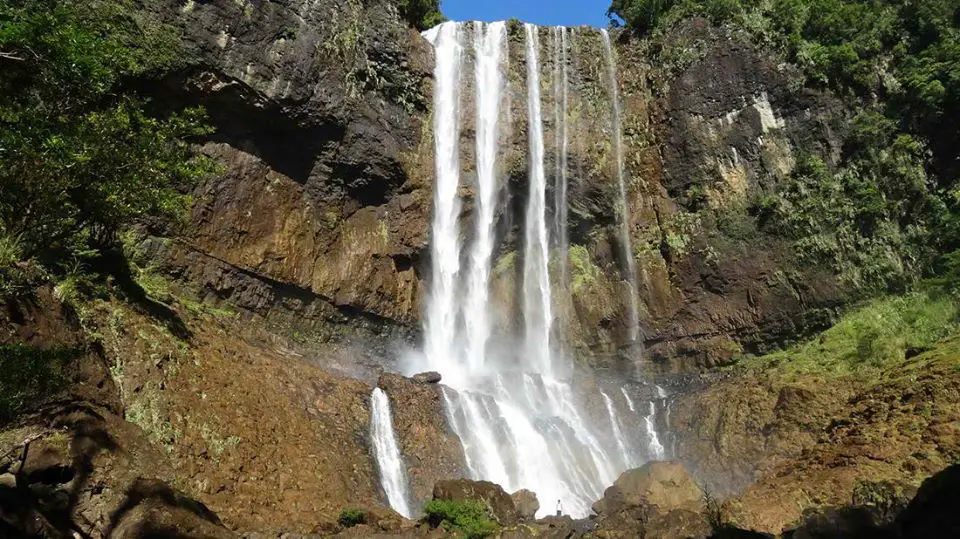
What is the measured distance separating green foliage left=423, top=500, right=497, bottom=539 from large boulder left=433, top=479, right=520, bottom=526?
36cm

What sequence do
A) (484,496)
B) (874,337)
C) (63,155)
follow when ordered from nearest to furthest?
(63,155), (484,496), (874,337)

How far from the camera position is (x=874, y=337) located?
1753 centimetres

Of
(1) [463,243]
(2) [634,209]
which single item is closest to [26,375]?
(1) [463,243]

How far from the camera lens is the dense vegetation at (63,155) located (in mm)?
9812

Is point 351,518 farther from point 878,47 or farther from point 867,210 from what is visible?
point 878,47

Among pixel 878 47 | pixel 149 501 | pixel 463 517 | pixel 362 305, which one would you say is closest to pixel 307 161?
pixel 362 305

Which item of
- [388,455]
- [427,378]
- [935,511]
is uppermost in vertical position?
[427,378]

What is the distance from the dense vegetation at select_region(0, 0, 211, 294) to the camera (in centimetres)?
981

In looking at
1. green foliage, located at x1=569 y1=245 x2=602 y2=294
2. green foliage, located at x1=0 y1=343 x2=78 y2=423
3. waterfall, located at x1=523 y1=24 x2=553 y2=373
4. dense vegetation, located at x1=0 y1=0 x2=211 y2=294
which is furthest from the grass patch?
dense vegetation, located at x1=0 y1=0 x2=211 y2=294

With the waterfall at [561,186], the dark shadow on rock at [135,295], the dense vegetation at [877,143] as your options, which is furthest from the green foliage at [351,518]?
the dense vegetation at [877,143]

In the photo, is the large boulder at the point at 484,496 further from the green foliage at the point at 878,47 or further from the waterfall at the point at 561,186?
the green foliage at the point at 878,47

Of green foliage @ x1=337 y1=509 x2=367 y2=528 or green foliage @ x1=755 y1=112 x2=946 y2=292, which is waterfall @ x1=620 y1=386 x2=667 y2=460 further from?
green foliage @ x1=337 y1=509 x2=367 y2=528

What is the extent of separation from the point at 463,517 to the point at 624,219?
53.3 ft

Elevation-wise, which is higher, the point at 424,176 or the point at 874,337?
the point at 424,176
